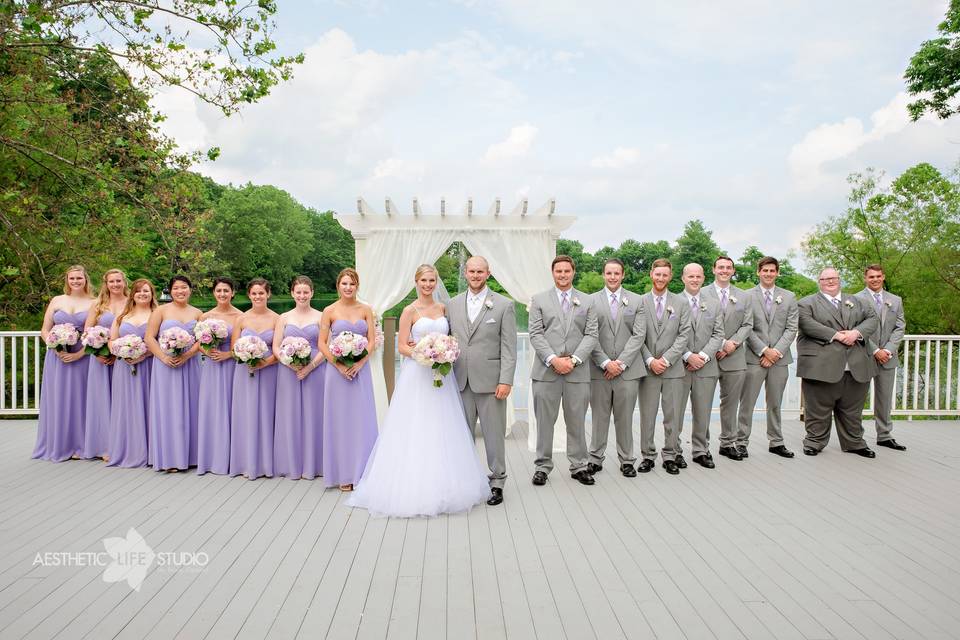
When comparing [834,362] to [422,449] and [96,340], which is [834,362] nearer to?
[422,449]

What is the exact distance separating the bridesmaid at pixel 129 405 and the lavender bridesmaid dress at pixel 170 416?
18cm

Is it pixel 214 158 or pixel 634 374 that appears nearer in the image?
pixel 634 374

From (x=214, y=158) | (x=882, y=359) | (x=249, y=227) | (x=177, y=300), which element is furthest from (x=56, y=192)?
(x=249, y=227)

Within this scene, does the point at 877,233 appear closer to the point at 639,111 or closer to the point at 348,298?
the point at 639,111

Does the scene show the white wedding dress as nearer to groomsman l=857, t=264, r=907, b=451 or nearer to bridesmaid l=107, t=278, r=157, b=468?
bridesmaid l=107, t=278, r=157, b=468

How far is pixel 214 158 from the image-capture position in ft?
25.3

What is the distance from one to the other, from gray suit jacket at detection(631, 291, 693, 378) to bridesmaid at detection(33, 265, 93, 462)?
5221 millimetres

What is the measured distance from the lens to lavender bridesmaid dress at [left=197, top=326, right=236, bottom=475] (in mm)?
5320

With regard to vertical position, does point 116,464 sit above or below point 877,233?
below

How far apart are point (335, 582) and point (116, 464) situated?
3.56 metres

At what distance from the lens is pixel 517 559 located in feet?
11.5

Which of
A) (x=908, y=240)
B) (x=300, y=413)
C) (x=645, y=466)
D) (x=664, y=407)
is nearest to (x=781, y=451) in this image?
(x=664, y=407)

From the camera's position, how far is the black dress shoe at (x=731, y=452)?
587cm

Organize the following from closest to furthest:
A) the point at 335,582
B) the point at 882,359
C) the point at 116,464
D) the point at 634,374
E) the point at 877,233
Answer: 1. the point at 335,582
2. the point at 634,374
3. the point at 116,464
4. the point at 882,359
5. the point at 877,233
